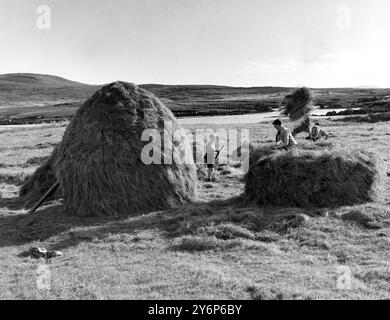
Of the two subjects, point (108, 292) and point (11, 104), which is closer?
point (108, 292)

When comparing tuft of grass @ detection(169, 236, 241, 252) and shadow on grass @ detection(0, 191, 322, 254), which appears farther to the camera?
shadow on grass @ detection(0, 191, 322, 254)

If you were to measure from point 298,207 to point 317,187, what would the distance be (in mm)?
647

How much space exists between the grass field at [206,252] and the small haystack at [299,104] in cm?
954

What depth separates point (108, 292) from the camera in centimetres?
658

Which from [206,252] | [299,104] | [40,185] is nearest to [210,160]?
[40,185]

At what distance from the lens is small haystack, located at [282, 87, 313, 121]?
20.6m

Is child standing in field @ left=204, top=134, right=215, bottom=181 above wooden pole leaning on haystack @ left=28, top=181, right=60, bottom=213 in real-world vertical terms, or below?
above

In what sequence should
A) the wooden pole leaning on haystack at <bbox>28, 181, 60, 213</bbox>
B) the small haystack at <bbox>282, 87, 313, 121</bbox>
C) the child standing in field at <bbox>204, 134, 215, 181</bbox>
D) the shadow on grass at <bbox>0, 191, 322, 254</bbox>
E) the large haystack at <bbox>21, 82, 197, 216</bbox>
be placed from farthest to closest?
the small haystack at <bbox>282, 87, 313, 121</bbox>, the child standing in field at <bbox>204, 134, 215, 181</bbox>, the wooden pole leaning on haystack at <bbox>28, 181, 60, 213</bbox>, the large haystack at <bbox>21, 82, 197, 216</bbox>, the shadow on grass at <bbox>0, 191, 322, 254</bbox>

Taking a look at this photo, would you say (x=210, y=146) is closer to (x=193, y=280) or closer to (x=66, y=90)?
(x=193, y=280)

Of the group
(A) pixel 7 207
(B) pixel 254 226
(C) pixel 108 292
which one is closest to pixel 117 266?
(C) pixel 108 292

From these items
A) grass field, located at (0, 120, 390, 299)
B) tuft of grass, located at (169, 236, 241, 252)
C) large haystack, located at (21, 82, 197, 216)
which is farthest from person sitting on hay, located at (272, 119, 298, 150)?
tuft of grass, located at (169, 236, 241, 252)

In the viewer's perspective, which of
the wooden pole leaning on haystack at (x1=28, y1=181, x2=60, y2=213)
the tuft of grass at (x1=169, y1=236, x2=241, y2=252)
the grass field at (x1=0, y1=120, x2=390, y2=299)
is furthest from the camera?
the wooden pole leaning on haystack at (x1=28, y1=181, x2=60, y2=213)

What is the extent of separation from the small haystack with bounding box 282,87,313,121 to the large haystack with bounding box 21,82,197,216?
9332 millimetres

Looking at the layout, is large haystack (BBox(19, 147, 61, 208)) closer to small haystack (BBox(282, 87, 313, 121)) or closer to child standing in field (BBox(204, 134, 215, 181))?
child standing in field (BBox(204, 134, 215, 181))
